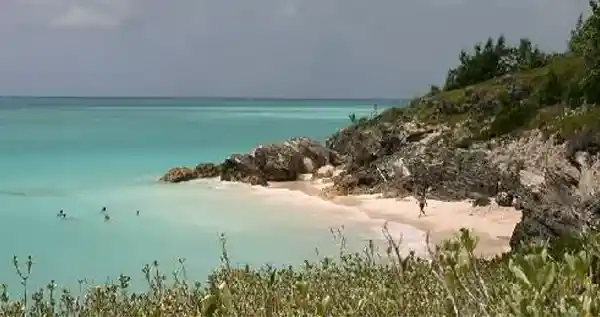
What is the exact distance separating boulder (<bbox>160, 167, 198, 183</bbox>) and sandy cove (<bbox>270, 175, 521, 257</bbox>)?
1080 cm

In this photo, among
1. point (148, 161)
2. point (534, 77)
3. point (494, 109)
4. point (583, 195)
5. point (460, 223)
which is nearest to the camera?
point (583, 195)

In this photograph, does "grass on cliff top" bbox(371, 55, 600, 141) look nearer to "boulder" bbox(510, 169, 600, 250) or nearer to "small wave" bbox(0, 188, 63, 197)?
"boulder" bbox(510, 169, 600, 250)

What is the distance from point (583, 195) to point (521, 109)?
1501cm

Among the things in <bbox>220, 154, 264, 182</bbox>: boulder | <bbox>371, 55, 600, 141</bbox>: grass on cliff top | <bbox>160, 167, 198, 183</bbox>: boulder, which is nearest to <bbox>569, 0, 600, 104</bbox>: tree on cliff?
<bbox>371, 55, 600, 141</bbox>: grass on cliff top

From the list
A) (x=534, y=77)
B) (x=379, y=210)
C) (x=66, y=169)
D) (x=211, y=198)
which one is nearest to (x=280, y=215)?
(x=379, y=210)

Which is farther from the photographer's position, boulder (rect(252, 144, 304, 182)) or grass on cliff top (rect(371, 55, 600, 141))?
boulder (rect(252, 144, 304, 182))

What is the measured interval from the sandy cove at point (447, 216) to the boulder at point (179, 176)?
1080 centimetres

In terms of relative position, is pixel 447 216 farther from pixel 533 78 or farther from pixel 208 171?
pixel 533 78

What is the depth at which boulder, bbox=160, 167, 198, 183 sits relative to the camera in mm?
38969

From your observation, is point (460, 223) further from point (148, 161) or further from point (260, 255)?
point (148, 161)

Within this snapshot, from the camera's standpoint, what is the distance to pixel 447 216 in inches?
992

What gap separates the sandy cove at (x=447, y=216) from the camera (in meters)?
21.2

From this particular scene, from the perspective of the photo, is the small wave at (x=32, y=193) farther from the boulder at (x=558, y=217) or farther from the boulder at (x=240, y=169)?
the boulder at (x=558, y=217)

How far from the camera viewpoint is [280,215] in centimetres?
2733
